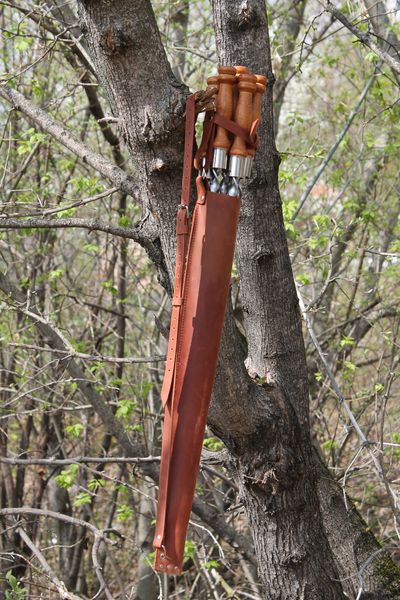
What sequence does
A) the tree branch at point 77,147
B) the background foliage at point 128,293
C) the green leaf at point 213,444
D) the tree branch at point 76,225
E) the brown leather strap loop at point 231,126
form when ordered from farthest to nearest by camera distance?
the background foliage at point 128,293, the green leaf at point 213,444, the tree branch at point 77,147, the tree branch at point 76,225, the brown leather strap loop at point 231,126

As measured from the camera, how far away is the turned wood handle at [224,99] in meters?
2.05

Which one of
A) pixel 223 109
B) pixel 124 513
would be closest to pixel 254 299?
pixel 223 109

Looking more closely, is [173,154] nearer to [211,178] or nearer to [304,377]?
[211,178]

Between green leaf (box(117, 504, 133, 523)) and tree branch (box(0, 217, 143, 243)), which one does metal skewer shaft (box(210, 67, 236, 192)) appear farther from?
green leaf (box(117, 504, 133, 523))

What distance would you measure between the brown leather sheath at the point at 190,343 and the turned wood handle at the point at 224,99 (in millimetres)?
44

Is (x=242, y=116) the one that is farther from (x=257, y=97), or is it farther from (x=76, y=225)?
(x=76, y=225)

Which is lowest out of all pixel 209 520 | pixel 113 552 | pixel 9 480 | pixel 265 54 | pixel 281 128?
pixel 113 552

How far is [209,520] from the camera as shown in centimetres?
421

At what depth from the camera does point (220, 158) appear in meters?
2.06

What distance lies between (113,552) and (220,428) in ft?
15.1

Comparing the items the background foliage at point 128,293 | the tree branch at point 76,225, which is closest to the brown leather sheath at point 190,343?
the tree branch at point 76,225

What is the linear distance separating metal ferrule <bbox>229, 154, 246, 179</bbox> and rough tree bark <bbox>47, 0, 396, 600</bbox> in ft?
0.50

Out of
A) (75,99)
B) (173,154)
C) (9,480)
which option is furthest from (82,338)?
(173,154)

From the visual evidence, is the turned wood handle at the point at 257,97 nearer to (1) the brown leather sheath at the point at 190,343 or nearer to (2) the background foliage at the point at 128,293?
(1) the brown leather sheath at the point at 190,343
